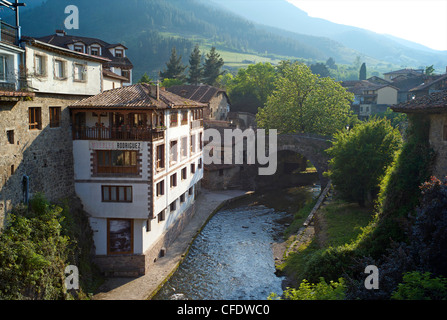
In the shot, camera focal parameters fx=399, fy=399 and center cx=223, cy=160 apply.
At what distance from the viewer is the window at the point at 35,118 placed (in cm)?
1992

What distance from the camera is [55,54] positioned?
21.5 metres

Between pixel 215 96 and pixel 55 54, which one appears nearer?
pixel 55 54

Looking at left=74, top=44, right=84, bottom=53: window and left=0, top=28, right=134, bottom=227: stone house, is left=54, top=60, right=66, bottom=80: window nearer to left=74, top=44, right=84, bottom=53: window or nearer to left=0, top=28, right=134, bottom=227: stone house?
left=0, top=28, right=134, bottom=227: stone house

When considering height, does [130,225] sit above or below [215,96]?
below

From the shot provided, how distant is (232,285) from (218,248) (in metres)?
5.74

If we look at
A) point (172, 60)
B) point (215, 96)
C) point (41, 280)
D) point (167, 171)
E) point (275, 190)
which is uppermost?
point (172, 60)

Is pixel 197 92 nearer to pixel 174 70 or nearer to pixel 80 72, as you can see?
pixel 174 70

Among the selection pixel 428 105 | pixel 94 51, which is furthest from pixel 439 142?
pixel 94 51

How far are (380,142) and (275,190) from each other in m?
18.9

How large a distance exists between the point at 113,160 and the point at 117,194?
77.7 inches
